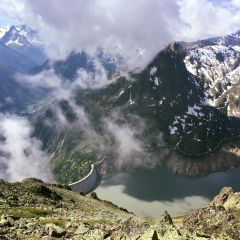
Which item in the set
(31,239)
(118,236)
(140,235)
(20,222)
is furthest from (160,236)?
(20,222)

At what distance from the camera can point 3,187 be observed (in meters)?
110

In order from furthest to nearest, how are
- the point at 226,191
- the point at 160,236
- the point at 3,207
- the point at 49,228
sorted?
the point at 226,191 < the point at 3,207 < the point at 49,228 < the point at 160,236

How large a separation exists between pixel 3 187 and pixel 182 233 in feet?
250

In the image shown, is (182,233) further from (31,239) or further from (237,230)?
(31,239)

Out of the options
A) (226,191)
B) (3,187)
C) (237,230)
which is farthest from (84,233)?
(226,191)

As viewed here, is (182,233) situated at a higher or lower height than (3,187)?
lower

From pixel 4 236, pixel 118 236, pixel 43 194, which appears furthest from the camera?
pixel 43 194

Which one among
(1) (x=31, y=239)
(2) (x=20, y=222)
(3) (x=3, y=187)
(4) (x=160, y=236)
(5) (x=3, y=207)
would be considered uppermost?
(3) (x=3, y=187)

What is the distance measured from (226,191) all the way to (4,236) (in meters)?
106

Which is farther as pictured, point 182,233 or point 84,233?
point 84,233

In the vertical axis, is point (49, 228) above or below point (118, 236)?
above

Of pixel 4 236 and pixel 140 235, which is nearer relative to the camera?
pixel 140 235

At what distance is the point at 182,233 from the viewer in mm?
41750

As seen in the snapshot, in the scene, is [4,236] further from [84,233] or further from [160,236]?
[160,236]
